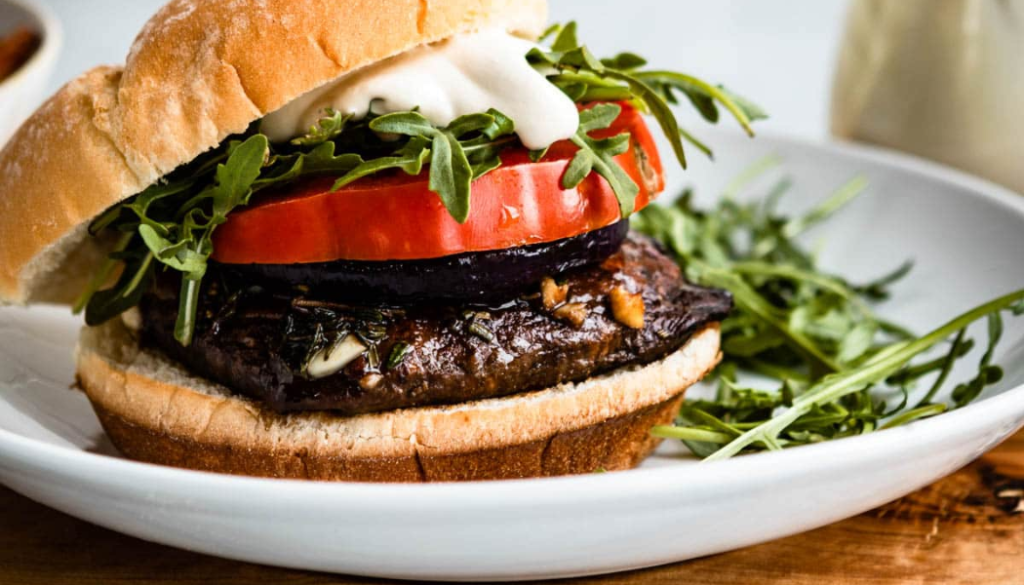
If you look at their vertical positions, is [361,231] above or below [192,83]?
below

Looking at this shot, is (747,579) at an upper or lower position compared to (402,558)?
lower

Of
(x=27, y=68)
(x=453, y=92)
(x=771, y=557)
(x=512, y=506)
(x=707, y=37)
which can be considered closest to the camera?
(x=512, y=506)

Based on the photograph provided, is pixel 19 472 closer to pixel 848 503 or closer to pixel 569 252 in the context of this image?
pixel 569 252

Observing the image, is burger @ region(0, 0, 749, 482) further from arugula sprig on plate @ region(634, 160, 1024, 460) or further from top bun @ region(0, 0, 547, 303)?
arugula sprig on plate @ region(634, 160, 1024, 460)

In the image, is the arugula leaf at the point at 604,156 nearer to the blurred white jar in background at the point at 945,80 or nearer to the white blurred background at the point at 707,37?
the blurred white jar in background at the point at 945,80

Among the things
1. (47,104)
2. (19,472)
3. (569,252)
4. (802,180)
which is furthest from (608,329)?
(802,180)

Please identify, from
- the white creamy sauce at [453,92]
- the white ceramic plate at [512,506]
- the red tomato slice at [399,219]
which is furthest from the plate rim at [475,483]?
the white creamy sauce at [453,92]

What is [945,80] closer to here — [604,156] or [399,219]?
[604,156]

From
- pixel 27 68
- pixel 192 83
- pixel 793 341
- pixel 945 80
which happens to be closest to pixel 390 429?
pixel 192 83
